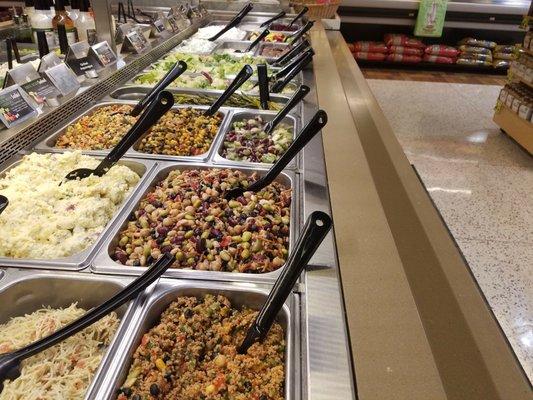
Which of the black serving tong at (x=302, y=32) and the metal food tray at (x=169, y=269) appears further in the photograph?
the black serving tong at (x=302, y=32)

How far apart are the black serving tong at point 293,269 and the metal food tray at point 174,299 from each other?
91 mm

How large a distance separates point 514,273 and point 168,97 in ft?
9.37

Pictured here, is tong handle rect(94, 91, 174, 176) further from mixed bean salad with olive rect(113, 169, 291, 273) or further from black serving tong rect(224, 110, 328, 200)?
black serving tong rect(224, 110, 328, 200)

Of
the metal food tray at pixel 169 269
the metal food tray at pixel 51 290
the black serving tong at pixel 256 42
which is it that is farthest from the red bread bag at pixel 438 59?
the metal food tray at pixel 51 290

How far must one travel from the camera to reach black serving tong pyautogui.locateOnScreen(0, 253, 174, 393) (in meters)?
0.94

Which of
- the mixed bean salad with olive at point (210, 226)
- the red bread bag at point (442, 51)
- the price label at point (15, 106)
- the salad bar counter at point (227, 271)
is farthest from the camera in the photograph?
the red bread bag at point (442, 51)

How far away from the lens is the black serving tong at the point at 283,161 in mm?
1436

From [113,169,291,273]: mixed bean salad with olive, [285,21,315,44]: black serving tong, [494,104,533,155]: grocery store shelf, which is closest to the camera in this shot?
[113,169,291,273]: mixed bean salad with olive

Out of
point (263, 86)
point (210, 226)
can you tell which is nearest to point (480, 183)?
point (263, 86)

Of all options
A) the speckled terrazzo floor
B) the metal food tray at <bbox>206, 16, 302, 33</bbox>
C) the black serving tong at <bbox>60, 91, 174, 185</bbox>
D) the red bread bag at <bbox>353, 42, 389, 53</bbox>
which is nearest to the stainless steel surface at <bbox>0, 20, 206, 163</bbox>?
the black serving tong at <bbox>60, 91, 174, 185</bbox>

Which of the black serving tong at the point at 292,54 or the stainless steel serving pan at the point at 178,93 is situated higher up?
the black serving tong at the point at 292,54

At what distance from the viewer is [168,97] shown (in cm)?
152

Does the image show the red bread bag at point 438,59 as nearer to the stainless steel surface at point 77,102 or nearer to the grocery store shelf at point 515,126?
the grocery store shelf at point 515,126

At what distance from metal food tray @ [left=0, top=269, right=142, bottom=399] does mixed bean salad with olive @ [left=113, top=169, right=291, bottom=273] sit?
11 centimetres
